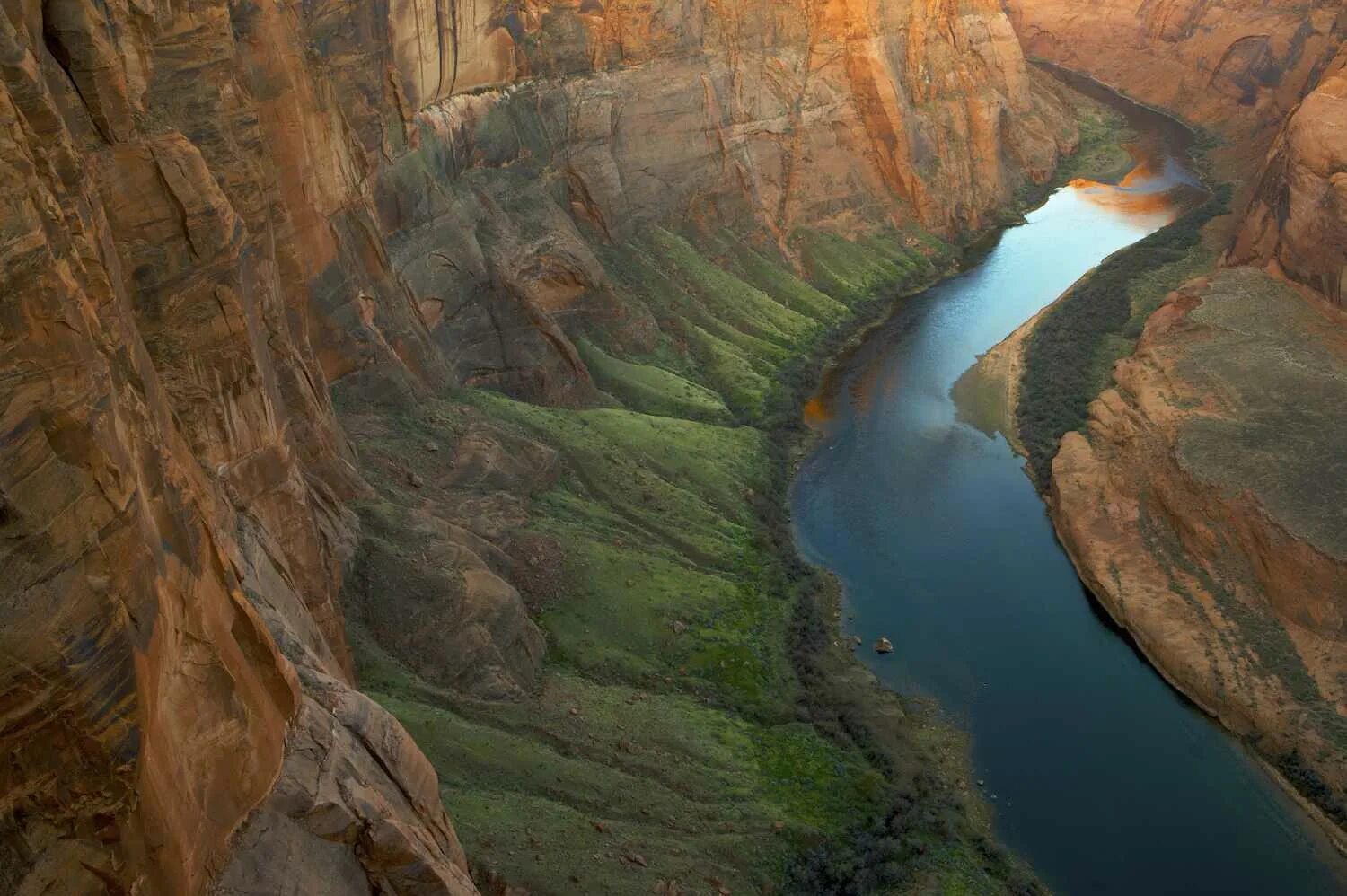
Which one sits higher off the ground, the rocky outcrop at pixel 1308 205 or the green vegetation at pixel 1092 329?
the rocky outcrop at pixel 1308 205

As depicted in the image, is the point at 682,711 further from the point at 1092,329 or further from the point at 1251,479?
the point at 1092,329

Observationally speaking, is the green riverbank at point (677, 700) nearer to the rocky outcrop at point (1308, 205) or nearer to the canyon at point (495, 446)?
the canyon at point (495, 446)

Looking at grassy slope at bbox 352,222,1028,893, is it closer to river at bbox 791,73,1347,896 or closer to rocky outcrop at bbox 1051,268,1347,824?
river at bbox 791,73,1347,896

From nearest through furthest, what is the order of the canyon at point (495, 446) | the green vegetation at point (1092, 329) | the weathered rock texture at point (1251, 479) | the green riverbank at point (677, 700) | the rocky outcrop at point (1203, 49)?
the canyon at point (495, 446) → the green riverbank at point (677, 700) → the weathered rock texture at point (1251, 479) → the green vegetation at point (1092, 329) → the rocky outcrop at point (1203, 49)

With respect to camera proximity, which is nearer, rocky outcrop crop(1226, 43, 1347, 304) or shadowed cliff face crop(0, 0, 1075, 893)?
shadowed cliff face crop(0, 0, 1075, 893)

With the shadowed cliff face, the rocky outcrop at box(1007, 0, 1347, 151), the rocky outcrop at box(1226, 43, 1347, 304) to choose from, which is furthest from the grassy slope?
the rocky outcrop at box(1007, 0, 1347, 151)

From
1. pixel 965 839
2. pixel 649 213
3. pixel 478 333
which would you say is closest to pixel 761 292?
pixel 649 213

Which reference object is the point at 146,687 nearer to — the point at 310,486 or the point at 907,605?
the point at 310,486

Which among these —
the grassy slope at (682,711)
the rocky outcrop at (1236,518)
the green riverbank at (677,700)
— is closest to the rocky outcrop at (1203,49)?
the rocky outcrop at (1236,518)
